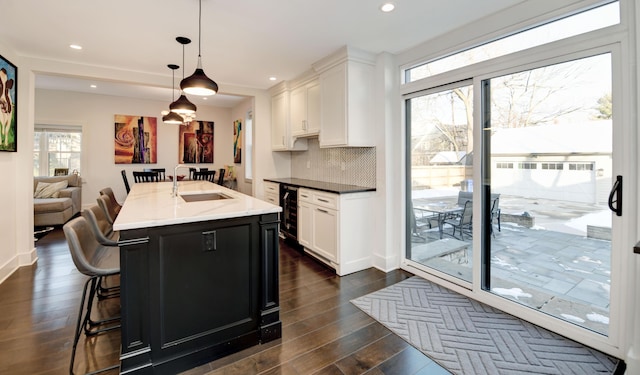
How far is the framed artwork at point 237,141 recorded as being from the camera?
721 cm

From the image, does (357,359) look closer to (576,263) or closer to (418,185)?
(576,263)

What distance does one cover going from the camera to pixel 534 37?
2.29 metres

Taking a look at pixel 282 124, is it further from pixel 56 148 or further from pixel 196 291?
pixel 56 148

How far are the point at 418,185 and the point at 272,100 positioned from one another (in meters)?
3.12

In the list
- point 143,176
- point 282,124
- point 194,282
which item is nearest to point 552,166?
point 194,282

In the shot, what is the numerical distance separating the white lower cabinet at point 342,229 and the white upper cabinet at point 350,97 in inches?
26.3

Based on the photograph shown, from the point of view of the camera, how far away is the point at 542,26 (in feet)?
7.39

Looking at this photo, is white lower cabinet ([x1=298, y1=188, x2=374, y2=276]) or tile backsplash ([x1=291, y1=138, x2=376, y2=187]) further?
tile backsplash ([x1=291, y1=138, x2=376, y2=187])

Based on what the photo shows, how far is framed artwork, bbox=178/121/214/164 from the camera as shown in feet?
24.2

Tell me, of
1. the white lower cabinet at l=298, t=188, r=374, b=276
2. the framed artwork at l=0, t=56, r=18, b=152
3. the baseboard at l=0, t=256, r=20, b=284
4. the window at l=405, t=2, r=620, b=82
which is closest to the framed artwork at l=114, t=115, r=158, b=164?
the framed artwork at l=0, t=56, r=18, b=152

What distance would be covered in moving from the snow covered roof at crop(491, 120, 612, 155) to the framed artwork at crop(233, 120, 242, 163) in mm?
5810

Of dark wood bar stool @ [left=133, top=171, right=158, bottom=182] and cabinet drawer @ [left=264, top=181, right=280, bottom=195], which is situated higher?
dark wood bar stool @ [left=133, top=171, right=158, bottom=182]

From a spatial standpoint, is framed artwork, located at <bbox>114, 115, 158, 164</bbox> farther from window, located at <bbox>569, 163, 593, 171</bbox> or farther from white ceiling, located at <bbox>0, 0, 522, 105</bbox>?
window, located at <bbox>569, 163, 593, 171</bbox>

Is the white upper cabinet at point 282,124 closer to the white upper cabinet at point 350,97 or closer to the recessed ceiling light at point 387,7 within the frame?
the white upper cabinet at point 350,97
